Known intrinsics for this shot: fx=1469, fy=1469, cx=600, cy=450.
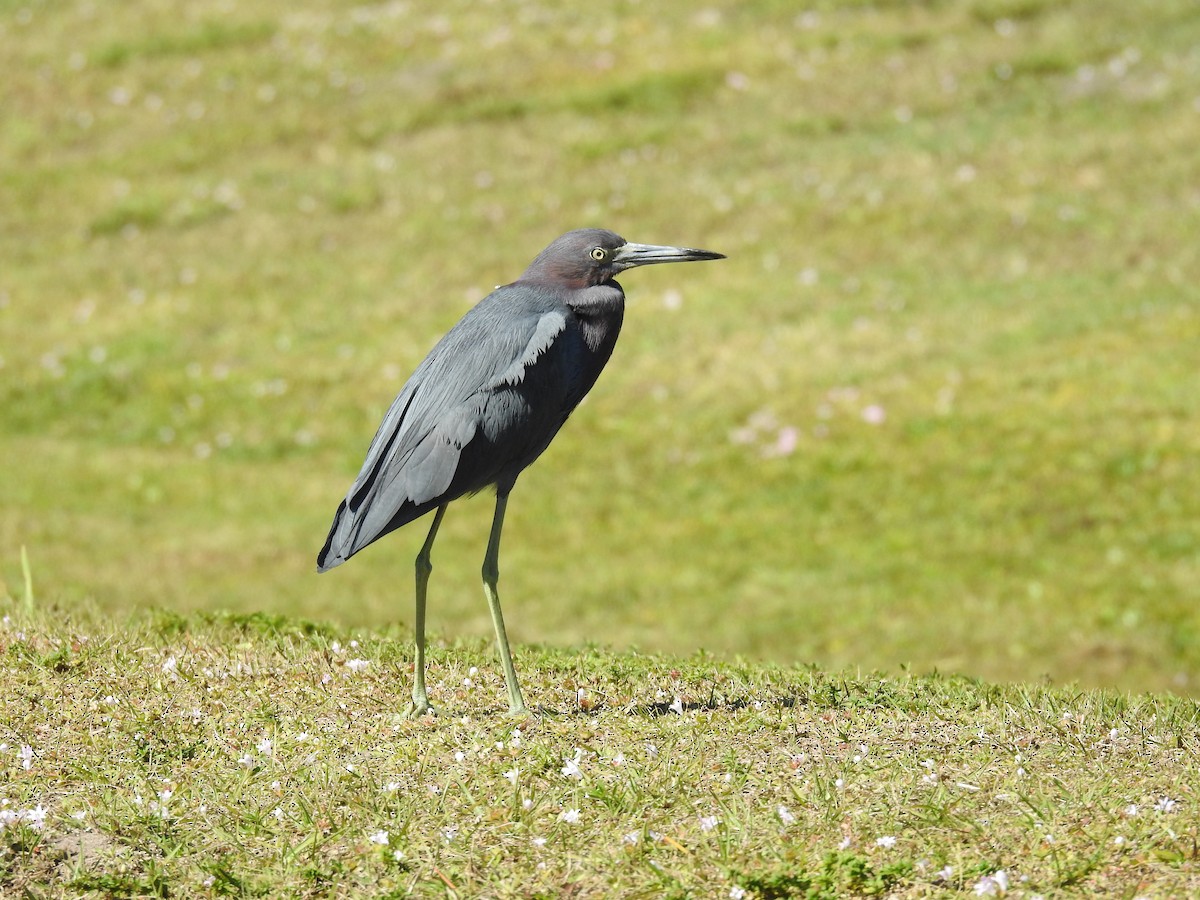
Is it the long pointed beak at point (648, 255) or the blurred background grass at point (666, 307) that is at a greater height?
the long pointed beak at point (648, 255)

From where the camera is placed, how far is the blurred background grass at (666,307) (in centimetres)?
1280

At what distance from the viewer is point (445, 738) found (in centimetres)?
629

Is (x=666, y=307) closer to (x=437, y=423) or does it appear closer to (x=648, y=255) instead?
(x=648, y=255)

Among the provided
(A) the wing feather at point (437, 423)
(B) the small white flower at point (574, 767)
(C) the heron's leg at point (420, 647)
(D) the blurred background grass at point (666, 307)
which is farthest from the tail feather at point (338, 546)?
(D) the blurred background grass at point (666, 307)

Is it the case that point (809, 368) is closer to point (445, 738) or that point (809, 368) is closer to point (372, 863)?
point (445, 738)

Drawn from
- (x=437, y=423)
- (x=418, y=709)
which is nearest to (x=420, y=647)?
(x=418, y=709)

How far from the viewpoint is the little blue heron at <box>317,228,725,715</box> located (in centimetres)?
639

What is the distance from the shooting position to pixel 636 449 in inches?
600

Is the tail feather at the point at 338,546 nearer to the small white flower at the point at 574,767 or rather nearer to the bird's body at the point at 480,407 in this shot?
the bird's body at the point at 480,407

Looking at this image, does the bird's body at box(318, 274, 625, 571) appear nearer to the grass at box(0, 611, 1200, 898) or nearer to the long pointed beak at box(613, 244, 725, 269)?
the long pointed beak at box(613, 244, 725, 269)

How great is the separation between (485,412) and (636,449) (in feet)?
29.0

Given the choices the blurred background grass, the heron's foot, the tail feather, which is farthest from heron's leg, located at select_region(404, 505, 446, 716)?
the blurred background grass

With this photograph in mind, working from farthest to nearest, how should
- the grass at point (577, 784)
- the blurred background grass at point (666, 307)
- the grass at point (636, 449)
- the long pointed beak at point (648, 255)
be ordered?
the blurred background grass at point (666, 307)
the long pointed beak at point (648, 255)
the grass at point (636, 449)
the grass at point (577, 784)

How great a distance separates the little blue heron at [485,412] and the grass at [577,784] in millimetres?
584
